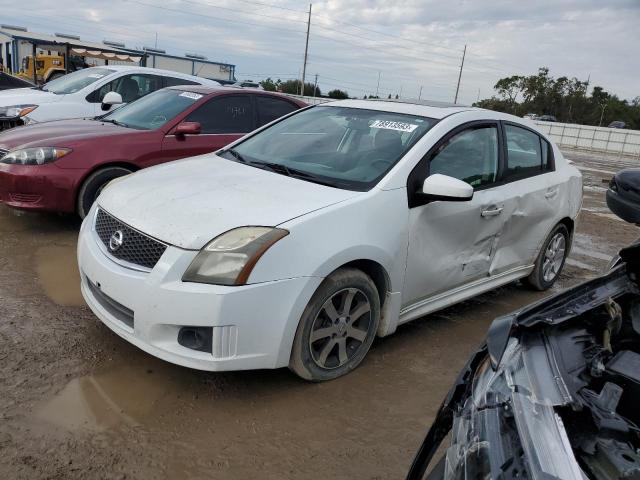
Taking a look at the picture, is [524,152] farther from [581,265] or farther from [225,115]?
[225,115]

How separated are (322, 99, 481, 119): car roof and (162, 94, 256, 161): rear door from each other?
81.3 inches

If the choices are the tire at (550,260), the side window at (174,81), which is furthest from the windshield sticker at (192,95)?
the tire at (550,260)

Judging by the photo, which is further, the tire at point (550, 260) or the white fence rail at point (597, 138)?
the white fence rail at point (597, 138)

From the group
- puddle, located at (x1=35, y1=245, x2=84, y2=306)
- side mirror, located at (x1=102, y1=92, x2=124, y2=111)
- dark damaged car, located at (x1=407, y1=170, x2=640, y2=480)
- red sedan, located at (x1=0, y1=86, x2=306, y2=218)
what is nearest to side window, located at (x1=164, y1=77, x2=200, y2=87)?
side mirror, located at (x1=102, y1=92, x2=124, y2=111)

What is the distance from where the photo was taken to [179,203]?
307cm

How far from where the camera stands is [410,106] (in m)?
4.09

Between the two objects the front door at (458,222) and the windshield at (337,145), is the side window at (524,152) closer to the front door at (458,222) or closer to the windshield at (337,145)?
the front door at (458,222)

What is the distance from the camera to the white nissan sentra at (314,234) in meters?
2.75

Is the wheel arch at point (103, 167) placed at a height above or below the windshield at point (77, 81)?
below

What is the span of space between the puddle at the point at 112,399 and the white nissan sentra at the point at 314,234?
0.94 ft

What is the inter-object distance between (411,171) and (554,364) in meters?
1.97

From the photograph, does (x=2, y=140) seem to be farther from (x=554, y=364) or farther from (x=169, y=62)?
(x=169, y=62)

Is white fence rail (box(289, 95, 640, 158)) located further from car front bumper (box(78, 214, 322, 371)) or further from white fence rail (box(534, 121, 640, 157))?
car front bumper (box(78, 214, 322, 371))

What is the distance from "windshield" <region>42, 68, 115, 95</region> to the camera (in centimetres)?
846
